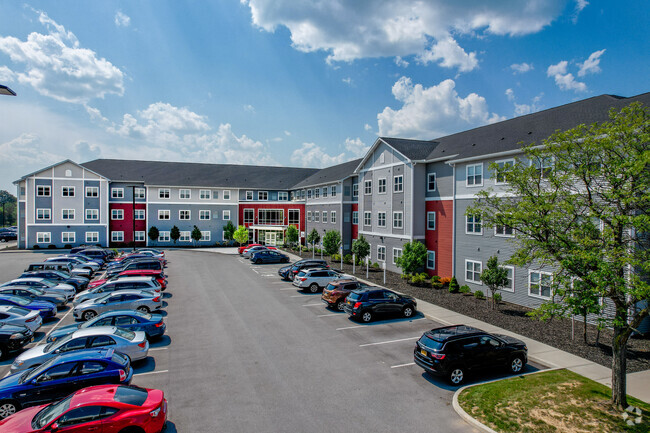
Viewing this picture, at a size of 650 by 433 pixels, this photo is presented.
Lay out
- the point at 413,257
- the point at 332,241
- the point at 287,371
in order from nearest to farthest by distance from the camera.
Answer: the point at 287,371
the point at 413,257
the point at 332,241

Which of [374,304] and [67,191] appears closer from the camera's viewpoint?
[374,304]

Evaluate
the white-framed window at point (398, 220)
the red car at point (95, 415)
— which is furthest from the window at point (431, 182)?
the red car at point (95, 415)

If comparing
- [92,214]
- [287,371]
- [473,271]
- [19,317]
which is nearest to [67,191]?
[92,214]

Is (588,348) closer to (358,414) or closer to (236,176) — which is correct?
(358,414)

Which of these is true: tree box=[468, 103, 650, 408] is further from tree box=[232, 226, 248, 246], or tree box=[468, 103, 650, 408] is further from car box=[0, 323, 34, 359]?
tree box=[232, 226, 248, 246]

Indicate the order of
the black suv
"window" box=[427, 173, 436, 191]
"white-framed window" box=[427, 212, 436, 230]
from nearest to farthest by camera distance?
the black suv < "white-framed window" box=[427, 212, 436, 230] < "window" box=[427, 173, 436, 191]

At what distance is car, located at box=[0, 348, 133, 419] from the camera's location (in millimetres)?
9906

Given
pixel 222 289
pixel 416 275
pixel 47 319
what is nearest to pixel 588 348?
pixel 416 275

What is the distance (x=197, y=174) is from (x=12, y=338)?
161 feet

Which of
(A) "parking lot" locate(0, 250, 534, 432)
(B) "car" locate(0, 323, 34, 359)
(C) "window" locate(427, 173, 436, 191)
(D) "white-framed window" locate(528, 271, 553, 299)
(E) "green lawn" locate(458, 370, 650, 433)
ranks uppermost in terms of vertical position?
(C) "window" locate(427, 173, 436, 191)

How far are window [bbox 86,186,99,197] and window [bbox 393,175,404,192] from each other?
141ft

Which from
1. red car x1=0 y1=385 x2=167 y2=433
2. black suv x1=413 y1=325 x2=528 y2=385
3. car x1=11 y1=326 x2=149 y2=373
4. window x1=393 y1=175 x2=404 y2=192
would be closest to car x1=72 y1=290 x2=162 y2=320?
car x1=11 y1=326 x2=149 y2=373

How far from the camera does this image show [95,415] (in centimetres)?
823

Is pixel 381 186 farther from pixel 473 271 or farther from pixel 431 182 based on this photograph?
pixel 473 271
